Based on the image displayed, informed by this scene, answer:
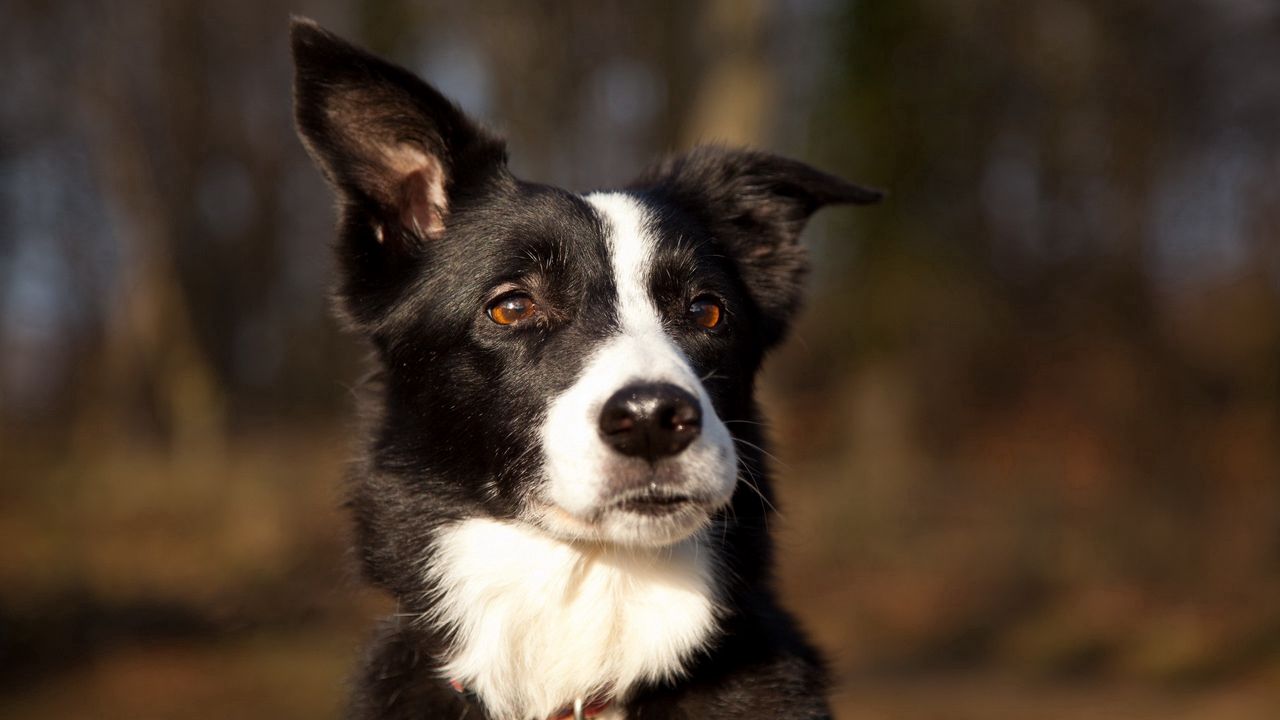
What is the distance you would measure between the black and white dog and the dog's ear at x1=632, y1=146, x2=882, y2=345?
0.18 metres

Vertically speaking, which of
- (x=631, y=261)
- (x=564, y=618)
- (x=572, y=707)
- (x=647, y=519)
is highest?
(x=631, y=261)

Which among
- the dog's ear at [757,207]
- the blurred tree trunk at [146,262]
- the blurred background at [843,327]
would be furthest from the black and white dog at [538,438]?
the blurred tree trunk at [146,262]

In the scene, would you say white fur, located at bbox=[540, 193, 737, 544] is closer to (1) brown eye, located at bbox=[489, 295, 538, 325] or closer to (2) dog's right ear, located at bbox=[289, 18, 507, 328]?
(1) brown eye, located at bbox=[489, 295, 538, 325]

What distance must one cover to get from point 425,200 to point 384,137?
0.85ft

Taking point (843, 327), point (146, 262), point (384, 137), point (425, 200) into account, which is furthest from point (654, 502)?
point (843, 327)

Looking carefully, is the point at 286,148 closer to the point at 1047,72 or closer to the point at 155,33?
the point at 155,33

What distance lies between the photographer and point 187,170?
1738cm

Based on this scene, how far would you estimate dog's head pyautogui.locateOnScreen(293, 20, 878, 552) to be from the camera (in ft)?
10.4

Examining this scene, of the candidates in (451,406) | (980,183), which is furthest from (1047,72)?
(451,406)

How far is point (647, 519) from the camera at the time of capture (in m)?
3.17

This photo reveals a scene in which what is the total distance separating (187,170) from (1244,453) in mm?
15713

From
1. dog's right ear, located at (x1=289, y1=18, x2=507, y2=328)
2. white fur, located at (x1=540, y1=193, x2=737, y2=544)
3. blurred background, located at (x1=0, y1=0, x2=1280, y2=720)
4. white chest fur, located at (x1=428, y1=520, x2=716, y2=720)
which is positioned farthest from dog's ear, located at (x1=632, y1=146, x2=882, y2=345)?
blurred background, located at (x1=0, y1=0, x2=1280, y2=720)

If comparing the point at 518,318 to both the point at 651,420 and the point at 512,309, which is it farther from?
the point at 651,420

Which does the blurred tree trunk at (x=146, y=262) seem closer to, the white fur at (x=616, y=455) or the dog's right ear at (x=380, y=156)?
the dog's right ear at (x=380, y=156)
